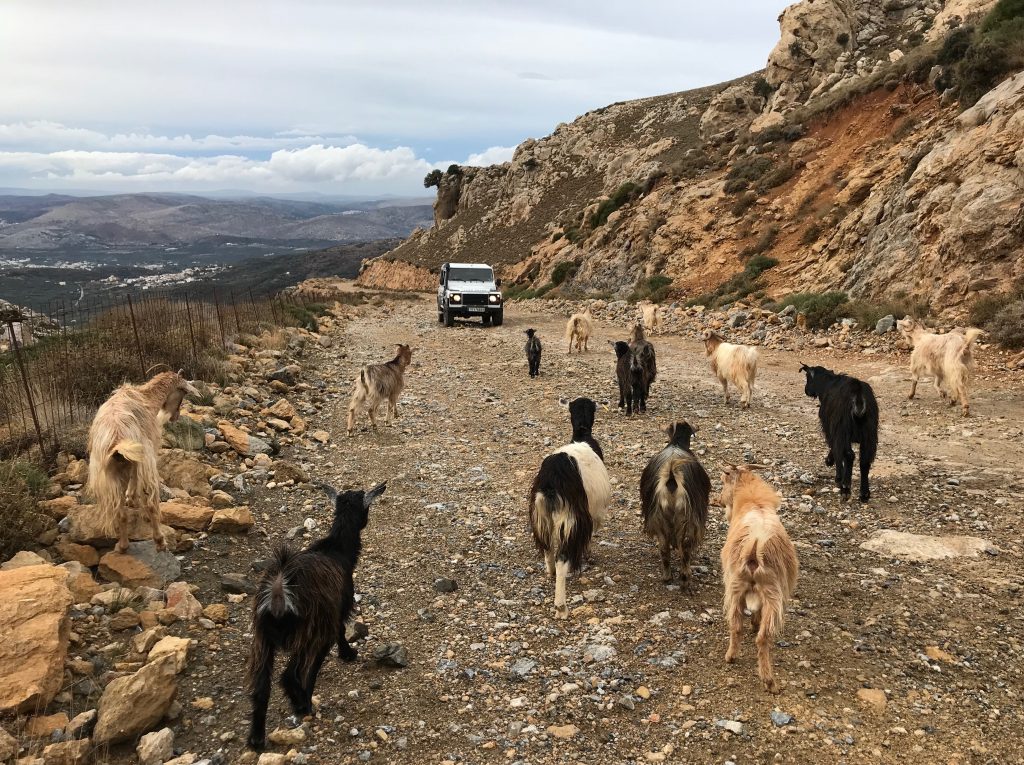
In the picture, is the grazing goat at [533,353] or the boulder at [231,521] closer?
the boulder at [231,521]

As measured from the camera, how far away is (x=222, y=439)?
8875 mm

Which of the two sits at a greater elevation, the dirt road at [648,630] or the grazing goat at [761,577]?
the grazing goat at [761,577]

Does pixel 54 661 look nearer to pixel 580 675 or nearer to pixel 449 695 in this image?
pixel 449 695

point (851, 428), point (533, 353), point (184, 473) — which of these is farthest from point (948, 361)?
point (184, 473)

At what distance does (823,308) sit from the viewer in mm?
16781

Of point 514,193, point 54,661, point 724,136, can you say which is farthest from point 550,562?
point 514,193

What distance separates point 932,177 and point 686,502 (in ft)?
56.3

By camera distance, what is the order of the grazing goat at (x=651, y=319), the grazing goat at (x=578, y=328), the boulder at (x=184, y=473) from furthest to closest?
the grazing goat at (x=651, y=319), the grazing goat at (x=578, y=328), the boulder at (x=184, y=473)

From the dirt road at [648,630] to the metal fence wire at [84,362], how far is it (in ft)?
9.16

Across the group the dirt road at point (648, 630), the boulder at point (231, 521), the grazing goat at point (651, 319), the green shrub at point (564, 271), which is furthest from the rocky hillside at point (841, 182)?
the boulder at point (231, 521)

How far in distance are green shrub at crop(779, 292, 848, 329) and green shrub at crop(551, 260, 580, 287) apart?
63.6 feet

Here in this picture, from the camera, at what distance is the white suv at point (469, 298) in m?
25.9

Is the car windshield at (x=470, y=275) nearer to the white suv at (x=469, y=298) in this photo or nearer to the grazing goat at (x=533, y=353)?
the white suv at (x=469, y=298)

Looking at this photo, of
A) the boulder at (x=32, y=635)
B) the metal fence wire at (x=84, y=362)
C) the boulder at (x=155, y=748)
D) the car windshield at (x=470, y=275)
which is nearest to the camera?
the boulder at (x=155, y=748)
